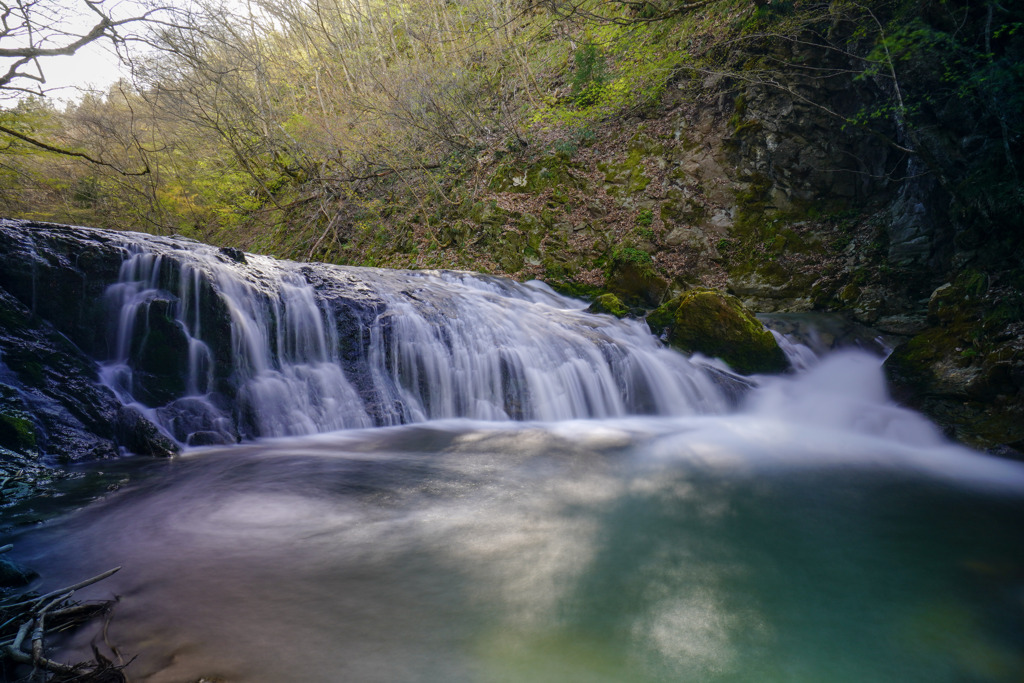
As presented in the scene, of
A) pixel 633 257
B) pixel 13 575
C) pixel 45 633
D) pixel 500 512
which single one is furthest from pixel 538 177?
pixel 45 633

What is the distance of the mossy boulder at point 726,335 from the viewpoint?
7664 mm

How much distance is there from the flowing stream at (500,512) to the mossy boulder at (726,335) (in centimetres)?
37

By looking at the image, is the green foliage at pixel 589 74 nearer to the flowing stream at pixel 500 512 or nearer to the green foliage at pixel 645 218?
the green foliage at pixel 645 218

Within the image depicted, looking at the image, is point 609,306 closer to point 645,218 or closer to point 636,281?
point 636,281

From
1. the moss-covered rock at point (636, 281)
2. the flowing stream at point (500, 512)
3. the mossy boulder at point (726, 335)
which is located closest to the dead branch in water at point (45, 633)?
the flowing stream at point (500, 512)

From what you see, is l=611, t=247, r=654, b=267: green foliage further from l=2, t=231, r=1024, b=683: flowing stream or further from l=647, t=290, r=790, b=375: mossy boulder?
l=2, t=231, r=1024, b=683: flowing stream

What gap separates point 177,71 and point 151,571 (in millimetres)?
12222

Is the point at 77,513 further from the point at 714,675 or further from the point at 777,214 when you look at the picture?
the point at 777,214

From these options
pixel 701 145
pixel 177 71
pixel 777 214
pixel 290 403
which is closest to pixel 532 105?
pixel 701 145

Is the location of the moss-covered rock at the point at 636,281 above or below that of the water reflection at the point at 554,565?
above

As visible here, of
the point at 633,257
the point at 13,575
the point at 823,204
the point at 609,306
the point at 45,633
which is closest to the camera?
the point at 45,633

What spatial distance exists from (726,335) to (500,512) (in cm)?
571

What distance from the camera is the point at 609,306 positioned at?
→ 9766 millimetres

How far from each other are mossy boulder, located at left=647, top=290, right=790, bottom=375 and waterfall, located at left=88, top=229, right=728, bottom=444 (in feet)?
1.51
